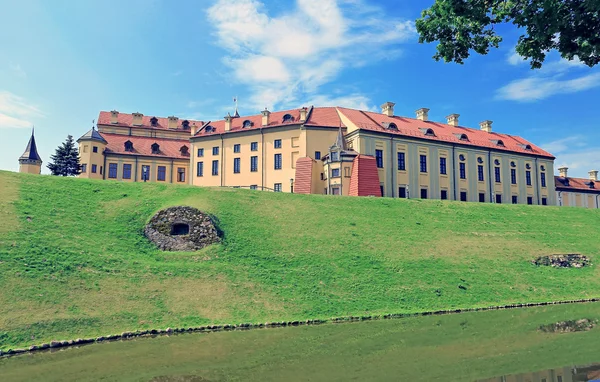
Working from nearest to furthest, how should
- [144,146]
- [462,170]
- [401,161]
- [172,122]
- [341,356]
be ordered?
[341,356], [401,161], [462,170], [144,146], [172,122]

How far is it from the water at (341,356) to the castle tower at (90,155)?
50.7m

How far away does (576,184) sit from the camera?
252 ft

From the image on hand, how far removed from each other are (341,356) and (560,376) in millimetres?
6541

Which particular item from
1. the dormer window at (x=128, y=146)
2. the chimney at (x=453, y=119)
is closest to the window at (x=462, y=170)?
the chimney at (x=453, y=119)

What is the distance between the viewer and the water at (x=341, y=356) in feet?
41.7

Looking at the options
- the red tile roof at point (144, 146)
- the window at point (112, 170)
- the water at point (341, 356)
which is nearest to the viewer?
the water at point (341, 356)

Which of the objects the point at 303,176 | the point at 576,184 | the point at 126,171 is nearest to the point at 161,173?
the point at 126,171

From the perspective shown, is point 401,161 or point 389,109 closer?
point 401,161

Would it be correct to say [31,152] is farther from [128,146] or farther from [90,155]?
[128,146]

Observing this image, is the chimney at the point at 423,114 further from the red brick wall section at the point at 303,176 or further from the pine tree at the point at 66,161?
the pine tree at the point at 66,161

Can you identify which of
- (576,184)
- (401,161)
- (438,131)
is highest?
(438,131)

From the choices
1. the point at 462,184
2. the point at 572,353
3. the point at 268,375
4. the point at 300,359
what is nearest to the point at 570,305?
the point at 572,353

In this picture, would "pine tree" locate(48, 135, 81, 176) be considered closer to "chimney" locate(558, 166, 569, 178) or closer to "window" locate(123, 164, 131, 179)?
"window" locate(123, 164, 131, 179)

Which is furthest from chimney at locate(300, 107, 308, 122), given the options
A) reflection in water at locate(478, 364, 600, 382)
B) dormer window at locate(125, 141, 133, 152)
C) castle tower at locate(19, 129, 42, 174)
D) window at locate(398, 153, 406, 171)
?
reflection in water at locate(478, 364, 600, 382)
